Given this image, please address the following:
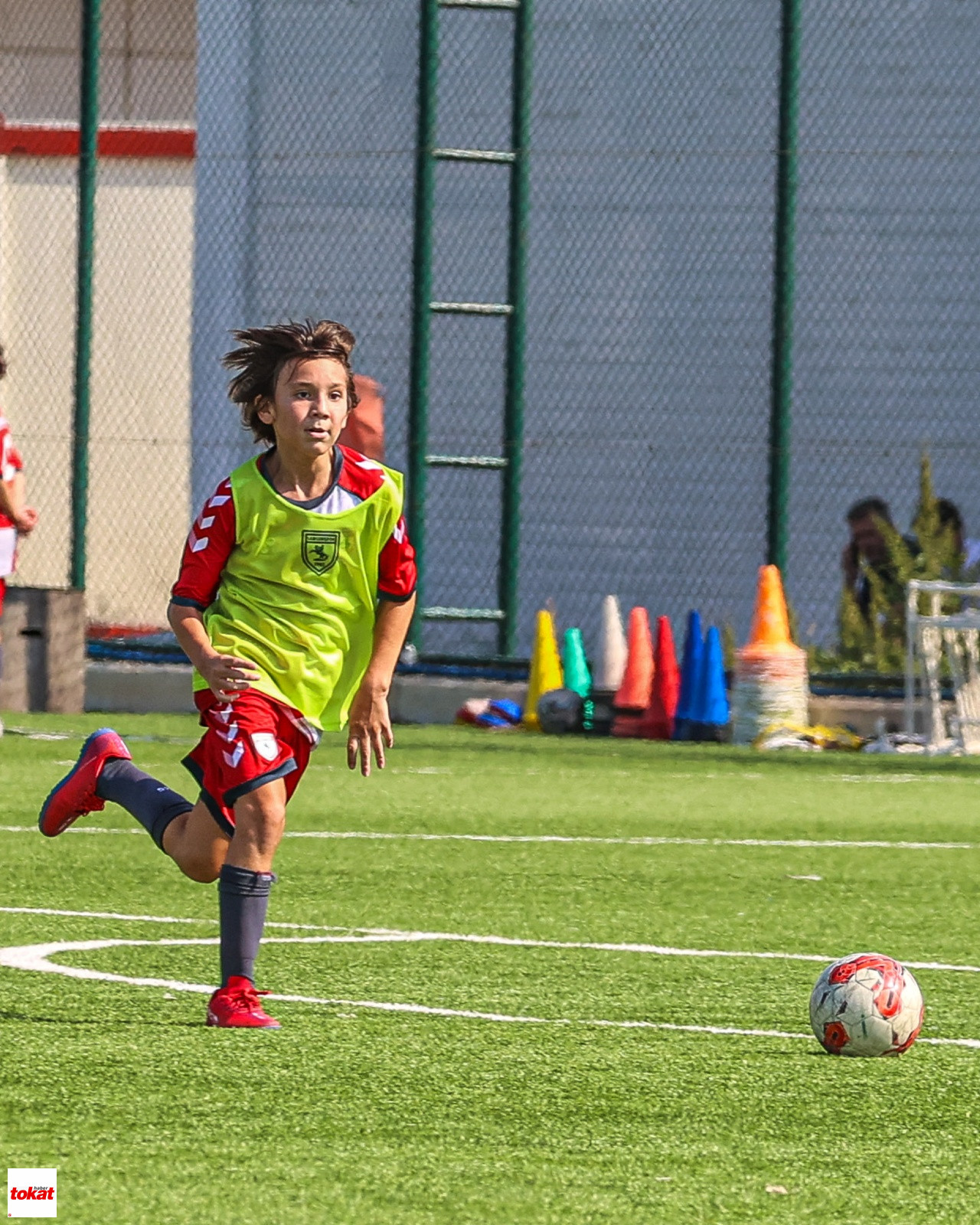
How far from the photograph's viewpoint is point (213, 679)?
5770 mm

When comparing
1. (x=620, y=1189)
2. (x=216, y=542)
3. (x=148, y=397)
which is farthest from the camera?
(x=148, y=397)

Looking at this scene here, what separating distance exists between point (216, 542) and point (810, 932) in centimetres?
253

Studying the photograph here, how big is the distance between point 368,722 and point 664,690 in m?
9.94

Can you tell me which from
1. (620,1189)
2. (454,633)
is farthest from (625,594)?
(620,1189)

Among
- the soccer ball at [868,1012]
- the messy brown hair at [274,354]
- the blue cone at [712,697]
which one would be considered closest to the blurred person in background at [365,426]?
the blue cone at [712,697]

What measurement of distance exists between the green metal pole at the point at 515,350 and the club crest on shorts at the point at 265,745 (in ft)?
35.3

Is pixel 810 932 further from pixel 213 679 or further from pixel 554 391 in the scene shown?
pixel 554 391

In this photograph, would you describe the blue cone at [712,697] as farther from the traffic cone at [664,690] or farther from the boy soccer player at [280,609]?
the boy soccer player at [280,609]

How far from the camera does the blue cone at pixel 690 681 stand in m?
15.8

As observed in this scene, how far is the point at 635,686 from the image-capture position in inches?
633

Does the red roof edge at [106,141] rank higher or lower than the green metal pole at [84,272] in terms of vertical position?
higher

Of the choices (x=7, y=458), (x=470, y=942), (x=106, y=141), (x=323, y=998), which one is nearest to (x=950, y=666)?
(x=7, y=458)

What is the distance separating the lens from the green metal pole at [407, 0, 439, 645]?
16516 mm

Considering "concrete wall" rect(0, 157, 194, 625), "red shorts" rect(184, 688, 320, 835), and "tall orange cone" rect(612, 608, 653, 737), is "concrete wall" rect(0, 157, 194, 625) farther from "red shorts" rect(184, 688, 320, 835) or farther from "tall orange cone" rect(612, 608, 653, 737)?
"red shorts" rect(184, 688, 320, 835)
